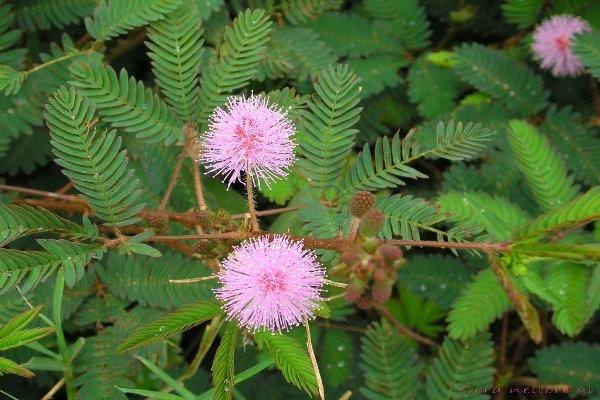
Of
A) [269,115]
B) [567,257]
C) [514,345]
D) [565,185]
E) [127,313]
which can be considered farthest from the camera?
[514,345]

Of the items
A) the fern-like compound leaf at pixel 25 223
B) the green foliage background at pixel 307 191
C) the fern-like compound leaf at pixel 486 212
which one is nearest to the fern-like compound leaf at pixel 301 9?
the green foliage background at pixel 307 191

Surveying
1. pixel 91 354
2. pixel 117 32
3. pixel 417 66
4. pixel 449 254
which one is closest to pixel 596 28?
pixel 417 66

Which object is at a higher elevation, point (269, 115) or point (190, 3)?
point (190, 3)

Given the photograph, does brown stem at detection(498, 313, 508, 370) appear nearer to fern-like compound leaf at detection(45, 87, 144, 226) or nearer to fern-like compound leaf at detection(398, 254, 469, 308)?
fern-like compound leaf at detection(398, 254, 469, 308)

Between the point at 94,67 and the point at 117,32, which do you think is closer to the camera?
the point at 94,67

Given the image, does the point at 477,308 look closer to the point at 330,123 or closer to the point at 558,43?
the point at 330,123

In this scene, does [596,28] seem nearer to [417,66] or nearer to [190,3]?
[417,66]
